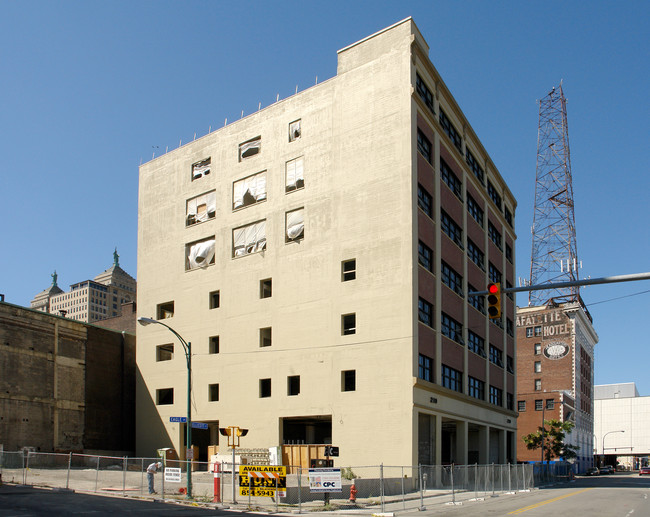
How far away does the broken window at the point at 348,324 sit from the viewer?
4409 cm

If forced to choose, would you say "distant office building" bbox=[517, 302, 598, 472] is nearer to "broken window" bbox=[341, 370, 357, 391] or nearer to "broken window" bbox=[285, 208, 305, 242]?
"broken window" bbox=[341, 370, 357, 391]

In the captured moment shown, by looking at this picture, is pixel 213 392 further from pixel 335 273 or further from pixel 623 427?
pixel 623 427

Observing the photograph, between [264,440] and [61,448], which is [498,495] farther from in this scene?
[61,448]

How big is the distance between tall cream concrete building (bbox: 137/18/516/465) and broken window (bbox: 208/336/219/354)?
0.17m

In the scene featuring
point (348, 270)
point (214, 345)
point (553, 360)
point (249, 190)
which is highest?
point (249, 190)

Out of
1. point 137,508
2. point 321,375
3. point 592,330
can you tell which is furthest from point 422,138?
point 592,330

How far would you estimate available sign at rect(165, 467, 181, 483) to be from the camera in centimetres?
3091

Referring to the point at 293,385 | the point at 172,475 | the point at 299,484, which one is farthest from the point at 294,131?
the point at 299,484

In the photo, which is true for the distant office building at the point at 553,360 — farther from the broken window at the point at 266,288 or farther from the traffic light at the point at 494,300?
the traffic light at the point at 494,300

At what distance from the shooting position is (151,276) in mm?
57469

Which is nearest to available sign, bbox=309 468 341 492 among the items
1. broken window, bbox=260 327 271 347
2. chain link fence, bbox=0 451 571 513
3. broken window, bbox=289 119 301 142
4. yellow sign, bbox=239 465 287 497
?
chain link fence, bbox=0 451 571 513

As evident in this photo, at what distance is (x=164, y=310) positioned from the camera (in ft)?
187

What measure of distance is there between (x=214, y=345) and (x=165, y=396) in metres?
6.77

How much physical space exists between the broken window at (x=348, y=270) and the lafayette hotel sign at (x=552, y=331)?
78.4 meters
